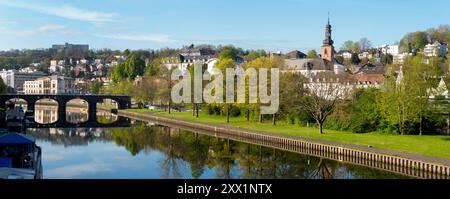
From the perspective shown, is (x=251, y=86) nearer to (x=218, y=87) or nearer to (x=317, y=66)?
(x=218, y=87)

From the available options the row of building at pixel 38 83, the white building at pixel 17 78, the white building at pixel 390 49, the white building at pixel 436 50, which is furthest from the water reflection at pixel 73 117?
Answer: the white building at pixel 390 49

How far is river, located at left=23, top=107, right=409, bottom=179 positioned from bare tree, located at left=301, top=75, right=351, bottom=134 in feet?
27.3

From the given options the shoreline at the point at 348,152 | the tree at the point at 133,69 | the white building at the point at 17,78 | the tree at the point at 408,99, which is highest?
the tree at the point at 133,69

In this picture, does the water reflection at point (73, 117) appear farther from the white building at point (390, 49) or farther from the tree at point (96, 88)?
the white building at point (390, 49)

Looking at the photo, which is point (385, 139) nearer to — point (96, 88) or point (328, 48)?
point (328, 48)

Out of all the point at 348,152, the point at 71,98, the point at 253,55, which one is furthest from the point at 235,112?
the point at 253,55

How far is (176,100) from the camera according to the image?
289 feet

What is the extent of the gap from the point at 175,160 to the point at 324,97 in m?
18.1

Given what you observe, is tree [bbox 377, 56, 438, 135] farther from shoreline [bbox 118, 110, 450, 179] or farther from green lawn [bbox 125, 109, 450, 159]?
shoreline [bbox 118, 110, 450, 179]

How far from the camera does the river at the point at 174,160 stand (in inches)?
1359
